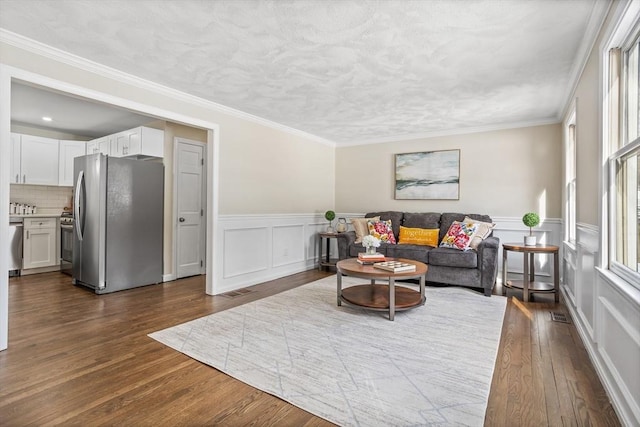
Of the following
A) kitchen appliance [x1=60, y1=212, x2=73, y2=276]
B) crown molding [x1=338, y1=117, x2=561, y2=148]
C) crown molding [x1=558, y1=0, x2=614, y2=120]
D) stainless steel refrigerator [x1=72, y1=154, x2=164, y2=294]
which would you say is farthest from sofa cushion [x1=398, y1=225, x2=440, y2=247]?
kitchen appliance [x1=60, y1=212, x2=73, y2=276]

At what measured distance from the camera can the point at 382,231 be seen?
5.11m

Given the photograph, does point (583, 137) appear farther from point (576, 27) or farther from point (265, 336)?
point (265, 336)

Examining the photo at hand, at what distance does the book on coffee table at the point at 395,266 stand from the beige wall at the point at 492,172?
2384 millimetres

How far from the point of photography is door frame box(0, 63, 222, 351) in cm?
237

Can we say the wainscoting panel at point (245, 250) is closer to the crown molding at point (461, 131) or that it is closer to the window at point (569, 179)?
the crown molding at point (461, 131)

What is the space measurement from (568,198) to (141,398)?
467 centimetres

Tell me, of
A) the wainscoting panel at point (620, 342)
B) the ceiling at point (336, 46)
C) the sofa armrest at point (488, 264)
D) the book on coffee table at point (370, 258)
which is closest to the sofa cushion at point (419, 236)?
the sofa armrest at point (488, 264)

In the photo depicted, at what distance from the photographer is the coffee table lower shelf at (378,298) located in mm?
3148

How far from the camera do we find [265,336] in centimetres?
269

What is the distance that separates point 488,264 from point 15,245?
676 cm

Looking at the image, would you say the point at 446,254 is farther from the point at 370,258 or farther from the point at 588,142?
the point at 588,142

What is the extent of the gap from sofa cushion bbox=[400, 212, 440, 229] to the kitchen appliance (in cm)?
512

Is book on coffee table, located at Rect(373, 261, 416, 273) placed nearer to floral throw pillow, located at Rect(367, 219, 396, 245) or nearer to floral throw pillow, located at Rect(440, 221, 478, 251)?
floral throw pillow, located at Rect(440, 221, 478, 251)

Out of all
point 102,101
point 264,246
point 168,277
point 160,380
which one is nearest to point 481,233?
point 264,246
